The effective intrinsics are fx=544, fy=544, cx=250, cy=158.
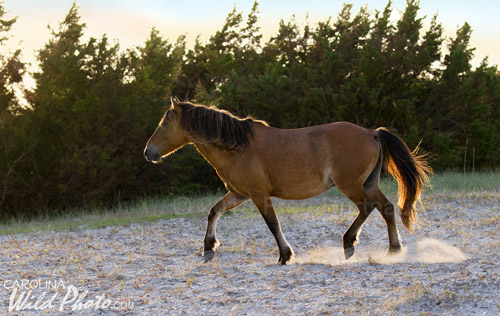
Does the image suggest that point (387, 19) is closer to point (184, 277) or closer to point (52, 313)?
point (184, 277)

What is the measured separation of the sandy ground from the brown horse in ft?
2.10

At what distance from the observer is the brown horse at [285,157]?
616cm

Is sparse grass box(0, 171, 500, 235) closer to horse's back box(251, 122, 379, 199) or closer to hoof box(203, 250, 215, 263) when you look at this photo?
hoof box(203, 250, 215, 263)

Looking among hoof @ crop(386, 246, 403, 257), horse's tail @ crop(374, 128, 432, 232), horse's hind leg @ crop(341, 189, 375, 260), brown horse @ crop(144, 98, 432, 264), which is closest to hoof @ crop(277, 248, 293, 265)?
brown horse @ crop(144, 98, 432, 264)

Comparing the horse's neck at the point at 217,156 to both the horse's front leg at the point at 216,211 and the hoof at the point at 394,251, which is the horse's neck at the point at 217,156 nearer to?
the horse's front leg at the point at 216,211

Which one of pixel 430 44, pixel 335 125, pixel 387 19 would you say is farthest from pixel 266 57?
pixel 335 125

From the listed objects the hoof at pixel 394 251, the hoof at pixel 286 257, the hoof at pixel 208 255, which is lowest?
the hoof at pixel 208 255

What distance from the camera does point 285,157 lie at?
244 inches


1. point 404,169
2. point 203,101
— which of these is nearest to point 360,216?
point 404,169

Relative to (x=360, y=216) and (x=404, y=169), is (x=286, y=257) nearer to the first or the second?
(x=360, y=216)

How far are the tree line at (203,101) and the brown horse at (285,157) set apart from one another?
9167 millimetres

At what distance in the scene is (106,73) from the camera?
16.9 meters

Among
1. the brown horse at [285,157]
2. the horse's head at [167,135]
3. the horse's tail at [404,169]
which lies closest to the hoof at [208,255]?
the brown horse at [285,157]

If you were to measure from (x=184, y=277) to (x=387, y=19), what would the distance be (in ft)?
55.6
